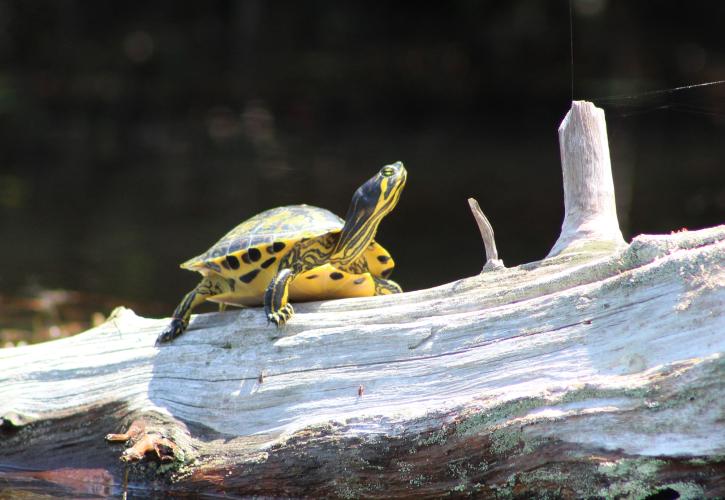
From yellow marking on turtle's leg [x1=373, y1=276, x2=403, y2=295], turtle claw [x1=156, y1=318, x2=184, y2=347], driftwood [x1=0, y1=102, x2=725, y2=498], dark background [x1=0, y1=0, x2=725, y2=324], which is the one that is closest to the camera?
driftwood [x1=0, y1=102, x2=725, y2=498]

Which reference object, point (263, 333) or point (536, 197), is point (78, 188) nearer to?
point (536, 197)

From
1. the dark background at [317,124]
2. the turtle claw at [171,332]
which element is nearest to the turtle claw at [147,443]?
the turtle claw at [171,332]

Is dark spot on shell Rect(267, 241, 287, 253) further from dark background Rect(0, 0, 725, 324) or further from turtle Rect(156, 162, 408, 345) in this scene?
dark background Rect(0, 0, 725, 324)

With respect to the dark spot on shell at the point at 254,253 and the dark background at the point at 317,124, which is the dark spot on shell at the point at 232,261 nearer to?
the dark spot on shell at the point at 254,253

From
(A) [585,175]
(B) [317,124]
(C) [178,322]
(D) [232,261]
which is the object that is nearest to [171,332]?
(C) [178,322]

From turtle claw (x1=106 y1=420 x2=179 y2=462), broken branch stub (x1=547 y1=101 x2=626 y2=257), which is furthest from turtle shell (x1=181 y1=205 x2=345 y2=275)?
broken branch stub (x1=547 y1=101 x2=626 y2=257)

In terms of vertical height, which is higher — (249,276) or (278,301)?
(249,276)

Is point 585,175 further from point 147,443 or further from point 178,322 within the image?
point 147,443
